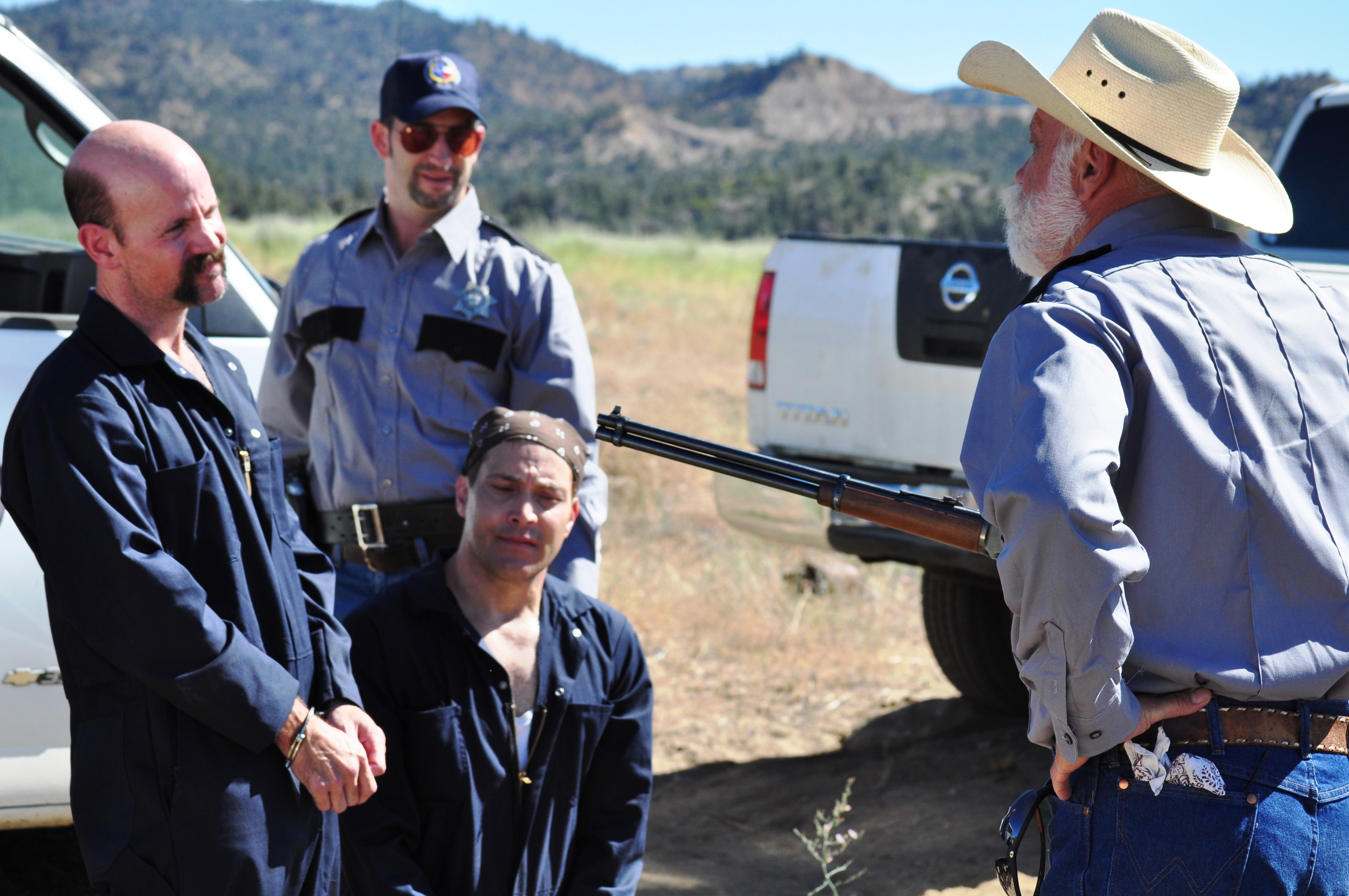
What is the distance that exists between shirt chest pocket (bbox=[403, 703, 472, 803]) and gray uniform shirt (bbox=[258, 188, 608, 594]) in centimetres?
69

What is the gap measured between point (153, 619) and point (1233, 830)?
5.35 ft

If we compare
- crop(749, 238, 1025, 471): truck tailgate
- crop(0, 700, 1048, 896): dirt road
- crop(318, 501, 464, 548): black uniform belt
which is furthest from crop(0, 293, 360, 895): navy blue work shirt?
crop(749, 238, 1025, 471): truck tailgate

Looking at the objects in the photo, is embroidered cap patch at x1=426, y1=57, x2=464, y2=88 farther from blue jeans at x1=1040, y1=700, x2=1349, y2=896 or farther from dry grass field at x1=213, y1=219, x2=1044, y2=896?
blue jeans at x1=1040, y1=700, x2=1349, y2=896

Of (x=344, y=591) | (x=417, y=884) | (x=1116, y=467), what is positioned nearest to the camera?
(x=1116, y=467)

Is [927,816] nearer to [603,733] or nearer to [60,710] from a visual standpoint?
[603,733]

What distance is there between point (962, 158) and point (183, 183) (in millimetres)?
62687

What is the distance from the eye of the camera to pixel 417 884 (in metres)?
2.85

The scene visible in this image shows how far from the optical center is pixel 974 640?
518 cm

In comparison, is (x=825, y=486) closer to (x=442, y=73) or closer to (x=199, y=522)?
(x=199, y=522)

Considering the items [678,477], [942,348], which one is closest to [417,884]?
[942,348]

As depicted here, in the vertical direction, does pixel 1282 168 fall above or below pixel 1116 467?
above

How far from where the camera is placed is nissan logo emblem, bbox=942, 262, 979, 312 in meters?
4.70

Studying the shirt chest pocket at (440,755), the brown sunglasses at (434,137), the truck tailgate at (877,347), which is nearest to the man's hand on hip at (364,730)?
the shirt chest pocket at (440,755)

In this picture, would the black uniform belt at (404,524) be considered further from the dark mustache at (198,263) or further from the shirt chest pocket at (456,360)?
the dark mustache at (198,263)
